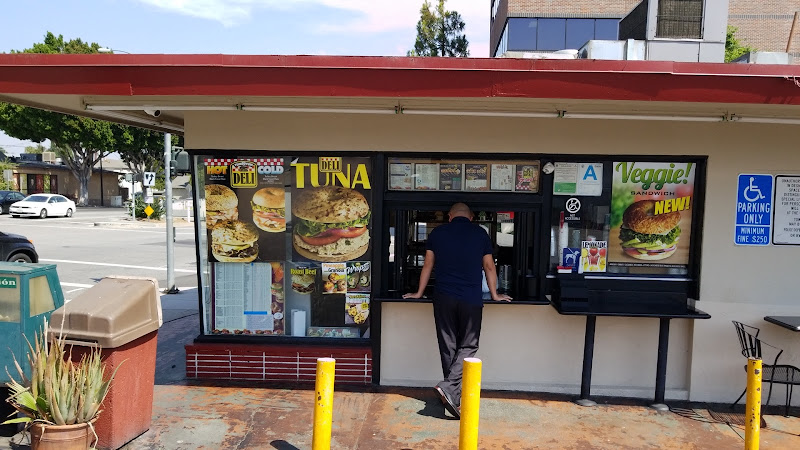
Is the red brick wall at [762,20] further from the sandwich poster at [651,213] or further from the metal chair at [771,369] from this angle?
the metal chair at [771,369]

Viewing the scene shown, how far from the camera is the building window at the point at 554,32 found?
1075 inches

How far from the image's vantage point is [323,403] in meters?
3.41

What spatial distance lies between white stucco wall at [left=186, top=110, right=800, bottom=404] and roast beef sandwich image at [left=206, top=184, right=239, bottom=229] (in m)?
0.46

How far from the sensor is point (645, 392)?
17.6 ft

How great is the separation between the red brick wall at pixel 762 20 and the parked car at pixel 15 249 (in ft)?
114

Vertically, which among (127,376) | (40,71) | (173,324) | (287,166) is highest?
(40,71)

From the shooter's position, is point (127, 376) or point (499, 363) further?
point (499, 363)

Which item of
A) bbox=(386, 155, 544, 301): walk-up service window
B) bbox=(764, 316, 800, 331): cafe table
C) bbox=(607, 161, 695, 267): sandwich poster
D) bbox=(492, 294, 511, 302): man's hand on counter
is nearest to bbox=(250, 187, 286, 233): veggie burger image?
bbox=(386, 155, 544, 301): walk-up service window

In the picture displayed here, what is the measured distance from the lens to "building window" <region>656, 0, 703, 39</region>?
6.97m

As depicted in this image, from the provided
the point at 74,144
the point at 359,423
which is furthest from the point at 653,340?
the point at 74,144

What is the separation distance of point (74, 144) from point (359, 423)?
145 ft

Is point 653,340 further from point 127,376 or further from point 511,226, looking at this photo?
point 127,376

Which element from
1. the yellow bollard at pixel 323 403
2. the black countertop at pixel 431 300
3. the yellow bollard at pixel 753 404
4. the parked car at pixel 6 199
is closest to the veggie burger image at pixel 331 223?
the black countertop at pixel 431 300

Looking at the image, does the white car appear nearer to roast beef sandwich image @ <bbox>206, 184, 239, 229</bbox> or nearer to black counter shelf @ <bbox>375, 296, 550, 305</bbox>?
roast beef sandwich image @ <bbox>206, 184, 239, 229</bbox>
